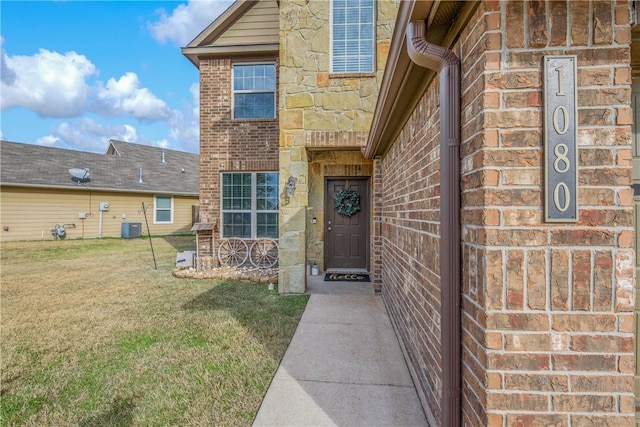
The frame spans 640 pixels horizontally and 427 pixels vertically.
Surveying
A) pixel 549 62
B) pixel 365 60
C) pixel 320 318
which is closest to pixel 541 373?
pixel 549 62

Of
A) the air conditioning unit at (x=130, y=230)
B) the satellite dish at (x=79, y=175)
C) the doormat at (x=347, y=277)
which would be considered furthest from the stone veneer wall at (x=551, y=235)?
the satellite dish at (x=79, y=175)

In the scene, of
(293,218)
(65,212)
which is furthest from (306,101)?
(65,212)

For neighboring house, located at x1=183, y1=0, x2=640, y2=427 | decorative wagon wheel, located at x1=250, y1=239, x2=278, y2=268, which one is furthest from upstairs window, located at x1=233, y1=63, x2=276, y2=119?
neighboring house, located at x1=183, y1=0, x2=640, y2=427

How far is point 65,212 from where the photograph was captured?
1288 centimetres

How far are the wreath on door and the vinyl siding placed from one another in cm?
1173

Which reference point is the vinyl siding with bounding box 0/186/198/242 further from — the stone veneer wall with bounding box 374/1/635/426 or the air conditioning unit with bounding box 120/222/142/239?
the stone veneer wall with bounding box 374/1/635/426

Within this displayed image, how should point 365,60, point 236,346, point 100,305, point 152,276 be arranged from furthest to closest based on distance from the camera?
1. point 152,276
2. point 365,60
3. point 100,305
4. point 236,346

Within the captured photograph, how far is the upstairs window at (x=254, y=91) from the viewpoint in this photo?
7.20m

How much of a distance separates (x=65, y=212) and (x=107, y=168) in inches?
122

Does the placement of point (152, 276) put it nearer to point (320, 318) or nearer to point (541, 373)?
point (320, 318)

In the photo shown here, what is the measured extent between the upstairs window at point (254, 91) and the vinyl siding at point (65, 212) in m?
10.3

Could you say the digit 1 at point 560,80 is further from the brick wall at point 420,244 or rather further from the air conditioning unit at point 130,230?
the air conditioning unit at point 130,230

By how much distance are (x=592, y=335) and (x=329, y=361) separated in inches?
88.9

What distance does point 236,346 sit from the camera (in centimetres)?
326
